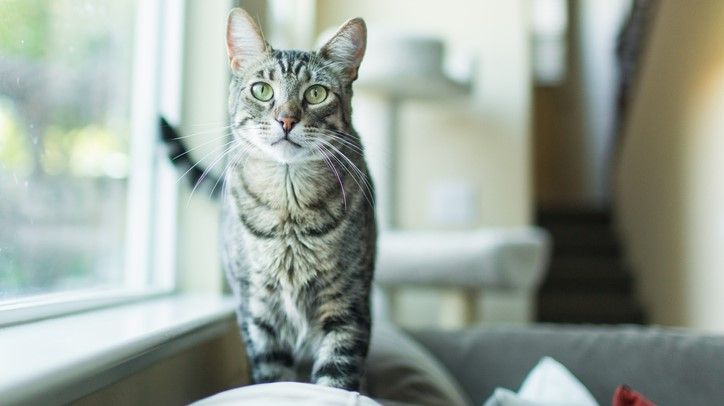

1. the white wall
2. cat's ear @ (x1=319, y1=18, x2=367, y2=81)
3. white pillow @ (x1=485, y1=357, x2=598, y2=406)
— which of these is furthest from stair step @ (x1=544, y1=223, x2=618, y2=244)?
cat's ear @ (x1=319, y1=18, x2=367, y2=81)

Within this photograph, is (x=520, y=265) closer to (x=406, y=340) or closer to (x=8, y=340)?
(x=406, y=340)

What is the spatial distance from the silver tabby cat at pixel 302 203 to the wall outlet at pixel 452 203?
5.81ft

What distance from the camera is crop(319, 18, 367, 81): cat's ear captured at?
2.66ft

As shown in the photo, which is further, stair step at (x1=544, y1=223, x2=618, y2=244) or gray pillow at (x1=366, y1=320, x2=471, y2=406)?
stair step at (x1=544, y1=223, x2=618, y2=244)

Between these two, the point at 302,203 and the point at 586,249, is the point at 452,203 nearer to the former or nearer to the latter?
the point at 586,249

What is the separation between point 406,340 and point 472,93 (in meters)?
1.51

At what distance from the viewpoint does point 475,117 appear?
8.68 feet

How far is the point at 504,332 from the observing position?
4.46ft

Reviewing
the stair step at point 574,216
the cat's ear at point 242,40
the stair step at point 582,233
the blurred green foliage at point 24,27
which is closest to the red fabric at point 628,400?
the cat's ear at point 242,40

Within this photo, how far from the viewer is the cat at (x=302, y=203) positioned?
816mm

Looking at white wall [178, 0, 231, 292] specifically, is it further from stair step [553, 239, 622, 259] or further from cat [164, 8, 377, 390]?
stair step [553, 239, 622, 259]

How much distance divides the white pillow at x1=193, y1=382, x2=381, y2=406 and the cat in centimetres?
21

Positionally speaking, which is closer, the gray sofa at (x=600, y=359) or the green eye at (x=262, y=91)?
the green eye at (x=262, y=91)

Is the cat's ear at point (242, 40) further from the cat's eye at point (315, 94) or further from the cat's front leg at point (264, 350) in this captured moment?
the cat's front leg at point (264, 350)
